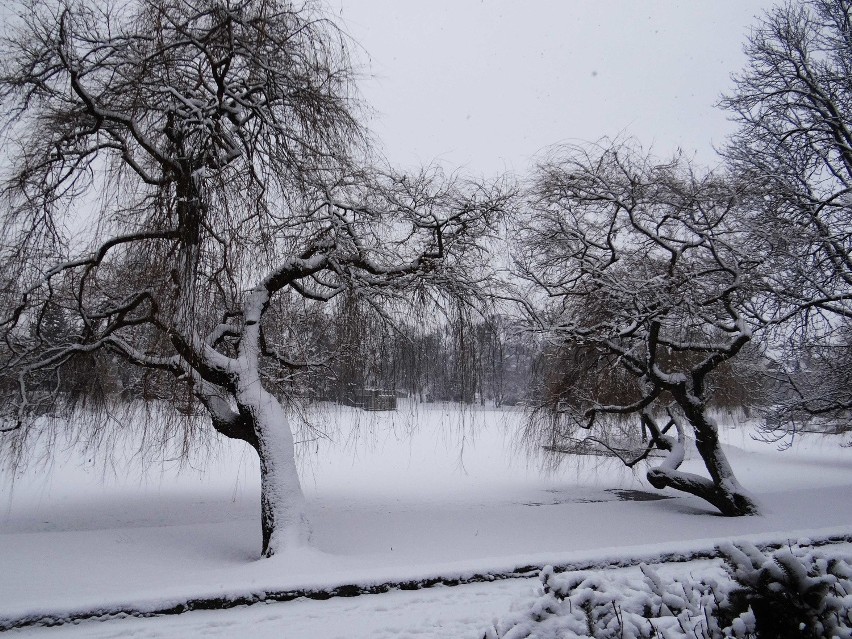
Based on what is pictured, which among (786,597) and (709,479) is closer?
(786,597)

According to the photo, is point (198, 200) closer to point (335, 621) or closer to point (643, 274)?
point (335, 621)

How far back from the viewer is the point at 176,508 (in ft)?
33.6

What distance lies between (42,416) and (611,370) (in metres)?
8.78

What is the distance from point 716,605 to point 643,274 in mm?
7690

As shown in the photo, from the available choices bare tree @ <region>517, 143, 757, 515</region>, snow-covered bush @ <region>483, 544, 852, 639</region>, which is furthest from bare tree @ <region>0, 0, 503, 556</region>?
snow-covered bush @ <region>483, 544, 852, 639</region>

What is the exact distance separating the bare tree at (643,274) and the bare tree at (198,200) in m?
2.54

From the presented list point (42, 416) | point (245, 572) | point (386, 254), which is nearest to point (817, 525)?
point (386, 254)

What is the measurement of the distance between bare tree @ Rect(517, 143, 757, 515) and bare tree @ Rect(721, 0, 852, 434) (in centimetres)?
70

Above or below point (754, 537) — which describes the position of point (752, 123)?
above

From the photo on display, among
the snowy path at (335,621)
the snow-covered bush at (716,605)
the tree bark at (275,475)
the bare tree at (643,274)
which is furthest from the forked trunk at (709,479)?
the snow-covered bush at (716,605)

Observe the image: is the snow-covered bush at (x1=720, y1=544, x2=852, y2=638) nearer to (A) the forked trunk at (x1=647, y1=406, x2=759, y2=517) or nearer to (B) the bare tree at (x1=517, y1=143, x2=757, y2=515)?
(B) the bare tree at (x1=517, y1=143, x2=757, y2=515)

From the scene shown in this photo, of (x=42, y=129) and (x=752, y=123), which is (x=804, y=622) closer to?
(x=42, y=129)

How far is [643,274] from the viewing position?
365 inches

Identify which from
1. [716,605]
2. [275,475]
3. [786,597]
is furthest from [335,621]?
[786,597]
